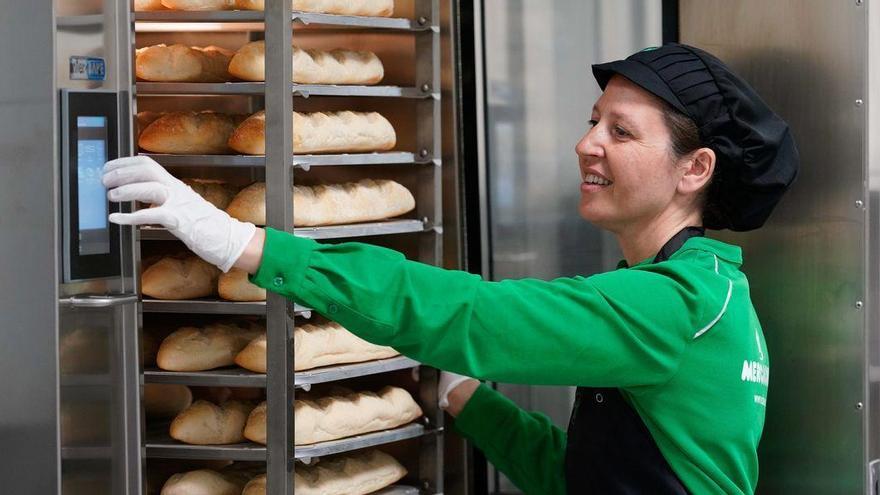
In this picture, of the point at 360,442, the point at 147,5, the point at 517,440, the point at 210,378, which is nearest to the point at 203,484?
the point at 210,378

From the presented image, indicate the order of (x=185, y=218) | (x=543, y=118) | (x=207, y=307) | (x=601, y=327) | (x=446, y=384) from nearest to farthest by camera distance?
(x=185, y=218)
(x=601, y=327)
(x=207, y=307)
(x=446, y=384)
(x=543, y=118)

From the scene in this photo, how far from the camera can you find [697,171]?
240cm

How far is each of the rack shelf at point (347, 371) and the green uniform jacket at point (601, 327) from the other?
22.6 inches

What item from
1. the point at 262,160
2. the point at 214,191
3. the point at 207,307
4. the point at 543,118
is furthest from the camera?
the point at 543,118

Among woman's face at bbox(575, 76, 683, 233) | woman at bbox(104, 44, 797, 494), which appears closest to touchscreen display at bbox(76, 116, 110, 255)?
woman at bbox(104, 44, 797, 494)

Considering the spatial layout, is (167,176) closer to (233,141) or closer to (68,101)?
(68,101)

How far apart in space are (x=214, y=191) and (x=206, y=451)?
57cm

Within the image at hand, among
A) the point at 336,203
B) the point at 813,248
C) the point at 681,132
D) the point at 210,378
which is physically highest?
the point at 681,132

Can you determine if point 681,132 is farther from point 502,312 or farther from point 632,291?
point 502,312

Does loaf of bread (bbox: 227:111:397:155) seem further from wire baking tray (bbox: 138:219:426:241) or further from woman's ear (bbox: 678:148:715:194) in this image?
woman's ear (bbox: 678:148:715:194)

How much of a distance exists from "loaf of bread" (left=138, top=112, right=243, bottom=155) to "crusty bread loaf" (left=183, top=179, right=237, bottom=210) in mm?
98

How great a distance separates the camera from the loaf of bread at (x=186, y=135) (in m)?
2.64

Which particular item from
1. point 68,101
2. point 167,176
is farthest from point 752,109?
point 68,101

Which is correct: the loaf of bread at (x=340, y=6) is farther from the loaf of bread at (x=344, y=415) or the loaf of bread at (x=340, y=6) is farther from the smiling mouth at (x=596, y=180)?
the loaf of bread at (x=344, y=415)
